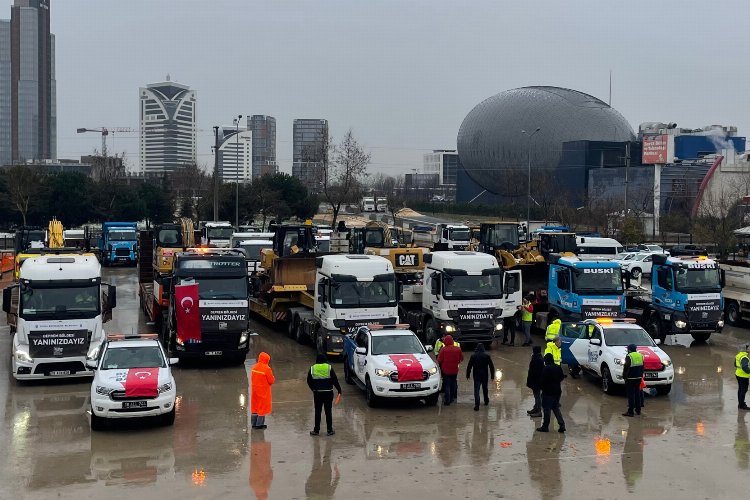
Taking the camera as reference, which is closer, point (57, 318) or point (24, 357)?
point (24, 357)

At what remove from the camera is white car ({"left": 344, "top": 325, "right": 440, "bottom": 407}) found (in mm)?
16797

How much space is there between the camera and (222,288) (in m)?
21.7

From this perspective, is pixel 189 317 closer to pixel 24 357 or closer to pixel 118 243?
pixel 24 357

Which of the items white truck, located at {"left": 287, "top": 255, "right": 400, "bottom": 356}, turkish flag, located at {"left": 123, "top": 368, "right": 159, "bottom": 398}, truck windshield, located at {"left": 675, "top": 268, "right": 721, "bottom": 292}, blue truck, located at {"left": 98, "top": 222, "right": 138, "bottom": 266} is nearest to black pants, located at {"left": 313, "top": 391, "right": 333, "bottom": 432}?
turkish flag, located at {"left": 123, "top": 368, "right": 159, "bottom": 398}

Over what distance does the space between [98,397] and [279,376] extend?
6.17m

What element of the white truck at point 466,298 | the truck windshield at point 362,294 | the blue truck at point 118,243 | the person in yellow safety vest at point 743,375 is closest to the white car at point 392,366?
the truck windshield at point 362,294

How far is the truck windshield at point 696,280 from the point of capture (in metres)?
25.8

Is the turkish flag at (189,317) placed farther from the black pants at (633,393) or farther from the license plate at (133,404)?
the black pants at (633,393)

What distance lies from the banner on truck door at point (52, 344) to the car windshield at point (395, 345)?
6.65 metres

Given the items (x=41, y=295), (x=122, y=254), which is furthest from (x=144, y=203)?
(x=41, y=295)

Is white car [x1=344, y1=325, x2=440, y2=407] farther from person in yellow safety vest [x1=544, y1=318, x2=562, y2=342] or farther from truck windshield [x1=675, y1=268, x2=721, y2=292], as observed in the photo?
truck windshield [x1=675, y1=268, x2=721, y2=292]

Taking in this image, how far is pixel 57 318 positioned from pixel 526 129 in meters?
117

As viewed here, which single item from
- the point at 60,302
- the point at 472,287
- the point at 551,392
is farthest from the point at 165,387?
the point at 472,287

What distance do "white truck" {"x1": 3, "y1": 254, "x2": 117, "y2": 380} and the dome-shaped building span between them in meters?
97.2
